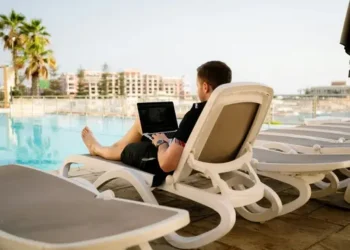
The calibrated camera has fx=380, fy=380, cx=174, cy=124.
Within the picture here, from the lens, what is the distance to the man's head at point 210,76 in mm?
2076

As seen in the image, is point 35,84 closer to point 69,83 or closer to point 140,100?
point 140,100

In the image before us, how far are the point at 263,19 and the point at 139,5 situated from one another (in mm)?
9845

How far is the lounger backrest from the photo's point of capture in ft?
6.11

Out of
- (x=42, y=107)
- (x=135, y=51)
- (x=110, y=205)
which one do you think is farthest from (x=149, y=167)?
(x=135, y=51)

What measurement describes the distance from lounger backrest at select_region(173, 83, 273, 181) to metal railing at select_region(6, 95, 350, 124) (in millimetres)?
3855

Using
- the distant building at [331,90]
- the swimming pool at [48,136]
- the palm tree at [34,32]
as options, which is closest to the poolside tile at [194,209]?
the swimming pool at [48,136]

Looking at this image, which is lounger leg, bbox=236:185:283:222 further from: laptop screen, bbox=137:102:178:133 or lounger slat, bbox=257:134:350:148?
lounger slat, bbox=257:134:350:148

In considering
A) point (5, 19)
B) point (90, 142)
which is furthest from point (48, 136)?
point (5, 19)

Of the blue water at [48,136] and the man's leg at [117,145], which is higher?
the man's leg at [117,145]

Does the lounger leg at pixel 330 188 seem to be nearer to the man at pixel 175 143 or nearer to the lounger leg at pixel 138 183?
the man at pixel 175 143

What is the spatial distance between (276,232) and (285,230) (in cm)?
7

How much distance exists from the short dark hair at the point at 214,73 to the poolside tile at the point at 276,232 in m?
0.86

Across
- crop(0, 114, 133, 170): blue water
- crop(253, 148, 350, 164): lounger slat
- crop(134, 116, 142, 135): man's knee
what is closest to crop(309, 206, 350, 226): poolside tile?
crop(253, 148, 350, 164): lounger slat

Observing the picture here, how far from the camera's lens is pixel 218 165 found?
2037mm
